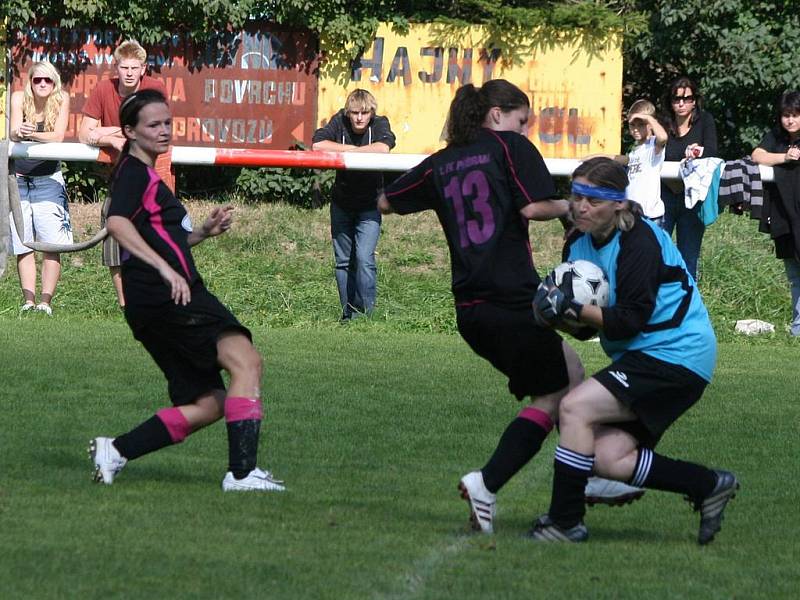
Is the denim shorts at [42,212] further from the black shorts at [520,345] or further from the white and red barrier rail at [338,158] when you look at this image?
the black shorts at [520,345]

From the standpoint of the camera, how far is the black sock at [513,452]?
5.83m

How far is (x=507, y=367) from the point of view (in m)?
5.98

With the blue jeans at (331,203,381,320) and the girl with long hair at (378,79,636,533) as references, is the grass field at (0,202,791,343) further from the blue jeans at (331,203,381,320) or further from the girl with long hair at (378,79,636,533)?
the girl with long hair at (378,79,636,533)

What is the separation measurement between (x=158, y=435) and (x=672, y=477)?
2.18 metres

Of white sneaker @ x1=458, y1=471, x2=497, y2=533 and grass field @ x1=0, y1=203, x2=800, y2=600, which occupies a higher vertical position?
white sneaker @ x1=458, y1=471, x2=497, y2=533

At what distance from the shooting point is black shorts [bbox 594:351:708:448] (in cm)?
555

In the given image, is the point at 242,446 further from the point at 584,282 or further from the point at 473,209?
the point at 584,282

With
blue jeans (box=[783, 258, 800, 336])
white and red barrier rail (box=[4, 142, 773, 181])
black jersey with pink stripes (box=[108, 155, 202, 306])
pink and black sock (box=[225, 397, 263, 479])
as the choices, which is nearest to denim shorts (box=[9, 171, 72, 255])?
white and red barrier rail (box=[4, 142, 773, 181])

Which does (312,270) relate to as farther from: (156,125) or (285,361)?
(156,125)

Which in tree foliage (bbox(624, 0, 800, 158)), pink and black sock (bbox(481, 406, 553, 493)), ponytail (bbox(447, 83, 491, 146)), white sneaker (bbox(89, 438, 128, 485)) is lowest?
white sneaker (bbox(89, 438, 128, 485))

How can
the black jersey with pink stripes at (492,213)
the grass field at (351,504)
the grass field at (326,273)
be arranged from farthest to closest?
1. the grass field at (326,273)
2. the black jersey with pink stripes at (492,213)
3. the grass field at (351,504)

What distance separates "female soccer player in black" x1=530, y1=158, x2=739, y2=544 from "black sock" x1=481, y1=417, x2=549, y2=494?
0.24m

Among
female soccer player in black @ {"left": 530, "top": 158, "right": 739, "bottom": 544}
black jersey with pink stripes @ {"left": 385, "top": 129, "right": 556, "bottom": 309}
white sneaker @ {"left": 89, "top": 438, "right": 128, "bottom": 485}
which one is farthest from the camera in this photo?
white sneaker @ {"left": 89, "top": 438, "right": 128, "bottom": 485}

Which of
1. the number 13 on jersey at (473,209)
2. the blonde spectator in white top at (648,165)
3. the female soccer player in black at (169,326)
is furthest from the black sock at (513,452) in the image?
the blonde spectator in white top at (648,165)
